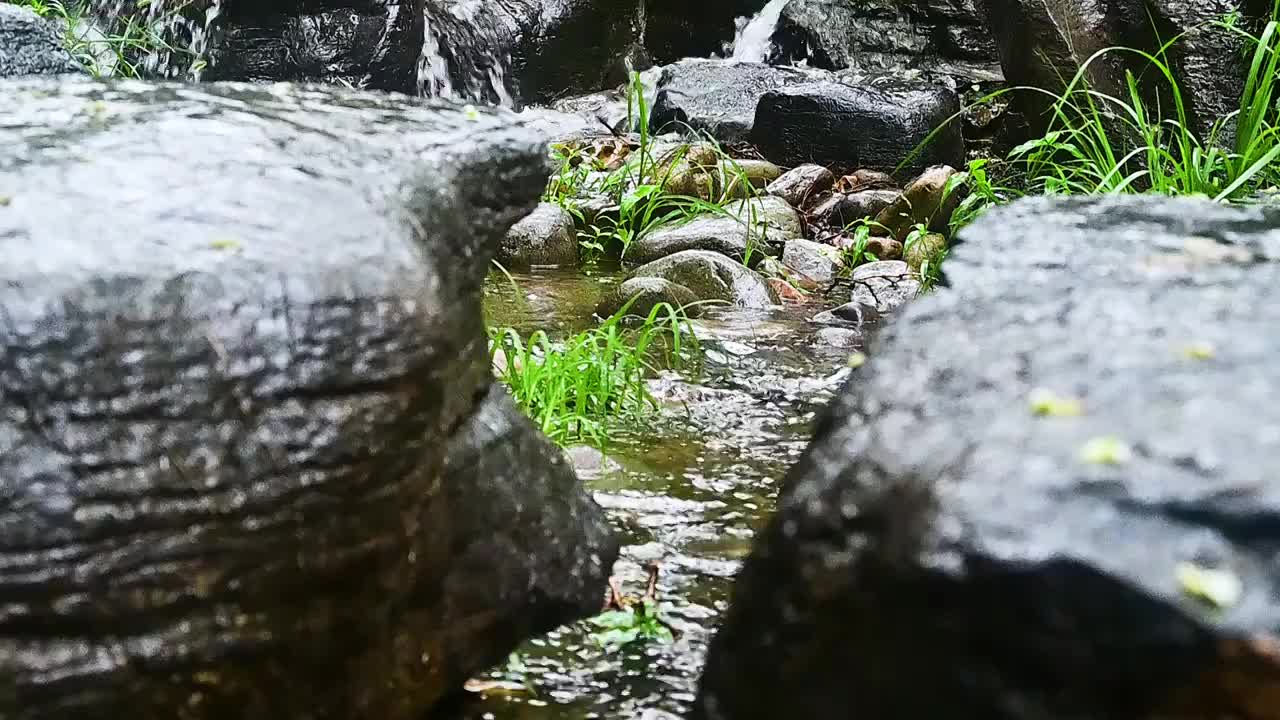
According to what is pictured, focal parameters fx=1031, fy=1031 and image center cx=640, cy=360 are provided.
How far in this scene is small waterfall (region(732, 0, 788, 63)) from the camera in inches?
523

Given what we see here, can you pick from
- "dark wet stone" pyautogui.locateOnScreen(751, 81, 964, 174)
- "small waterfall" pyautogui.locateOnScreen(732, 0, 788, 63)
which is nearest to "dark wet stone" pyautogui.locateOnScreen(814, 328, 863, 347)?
"dark wet stone" pyautogui.locateOnScreen(751, 81, 964, 174)

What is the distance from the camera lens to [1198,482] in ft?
2.88

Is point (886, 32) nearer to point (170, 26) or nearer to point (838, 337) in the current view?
point (170, 26)

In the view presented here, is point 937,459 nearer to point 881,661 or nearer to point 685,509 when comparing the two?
point 881,661

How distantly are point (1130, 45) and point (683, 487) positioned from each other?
4.68m

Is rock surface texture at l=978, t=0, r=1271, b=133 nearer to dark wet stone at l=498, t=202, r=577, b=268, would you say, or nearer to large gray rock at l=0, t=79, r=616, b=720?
dark wet stone at l=498, t=202, r=577, b=268

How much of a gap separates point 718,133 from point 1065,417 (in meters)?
9.46

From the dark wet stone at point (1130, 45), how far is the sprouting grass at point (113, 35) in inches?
227

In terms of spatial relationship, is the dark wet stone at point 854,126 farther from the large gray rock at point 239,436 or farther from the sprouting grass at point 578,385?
the large gray rock at point 239,436

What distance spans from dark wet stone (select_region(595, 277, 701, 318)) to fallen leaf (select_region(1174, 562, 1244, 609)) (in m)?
4.16

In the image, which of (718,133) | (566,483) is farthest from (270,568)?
(718,133)

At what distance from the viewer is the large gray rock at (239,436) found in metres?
1.35

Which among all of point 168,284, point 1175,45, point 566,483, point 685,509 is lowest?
point 685,509

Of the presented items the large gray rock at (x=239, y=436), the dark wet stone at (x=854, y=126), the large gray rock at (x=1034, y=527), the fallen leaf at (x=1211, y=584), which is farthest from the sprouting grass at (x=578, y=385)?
the dark wet stone at (x=854, y=126)
